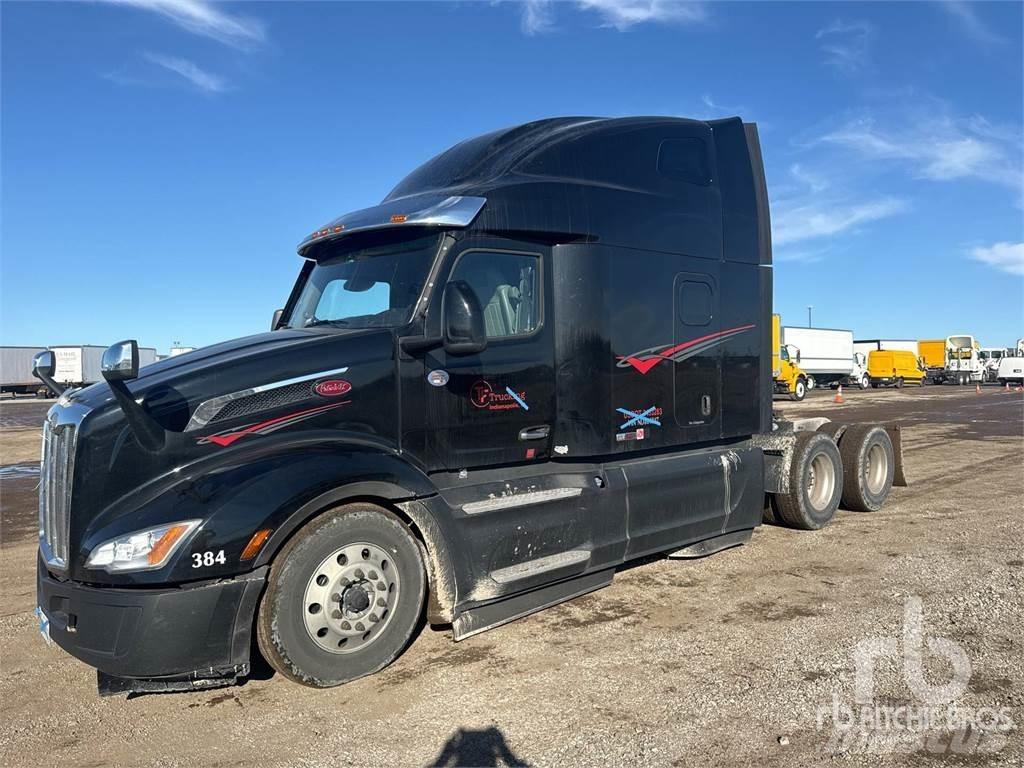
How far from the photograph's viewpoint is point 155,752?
11.8 feet

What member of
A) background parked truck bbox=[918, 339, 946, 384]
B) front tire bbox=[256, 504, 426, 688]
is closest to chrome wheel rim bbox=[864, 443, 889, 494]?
front tire bbox=[256, 504, 426, 688]

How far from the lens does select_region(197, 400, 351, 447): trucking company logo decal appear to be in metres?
4.09

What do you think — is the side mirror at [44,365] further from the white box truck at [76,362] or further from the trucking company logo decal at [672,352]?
the white box truck at [76,362]

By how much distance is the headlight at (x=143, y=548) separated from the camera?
12.2 ft

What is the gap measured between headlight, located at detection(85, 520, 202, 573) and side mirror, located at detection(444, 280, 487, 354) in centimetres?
183

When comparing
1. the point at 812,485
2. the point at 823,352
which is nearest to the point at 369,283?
the point at 812,485

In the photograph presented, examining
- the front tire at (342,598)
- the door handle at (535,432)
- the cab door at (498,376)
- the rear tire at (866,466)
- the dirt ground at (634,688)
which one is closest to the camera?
the dirt ground at (634,688)

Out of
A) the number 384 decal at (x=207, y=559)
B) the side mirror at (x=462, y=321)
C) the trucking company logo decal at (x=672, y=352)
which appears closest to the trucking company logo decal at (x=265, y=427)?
the number 384 decal at (x=207, y=559)

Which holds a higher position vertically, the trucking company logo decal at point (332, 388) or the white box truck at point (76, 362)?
the white box truck at point (76, 362)

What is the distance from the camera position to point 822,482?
8.13 meters

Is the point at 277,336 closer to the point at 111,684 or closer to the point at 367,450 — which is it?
the point at 367,450

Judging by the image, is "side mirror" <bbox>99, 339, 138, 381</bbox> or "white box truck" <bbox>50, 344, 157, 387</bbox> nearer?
"side mirror" <bbox>99, 339, 138, 381</bbox>

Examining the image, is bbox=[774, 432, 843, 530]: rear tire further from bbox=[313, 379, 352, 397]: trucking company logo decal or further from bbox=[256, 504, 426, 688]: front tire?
bbox=[313, 379, 352, 397]: trucking company logo decal

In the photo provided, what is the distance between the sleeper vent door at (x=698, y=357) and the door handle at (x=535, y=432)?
→ 141 centimetres
